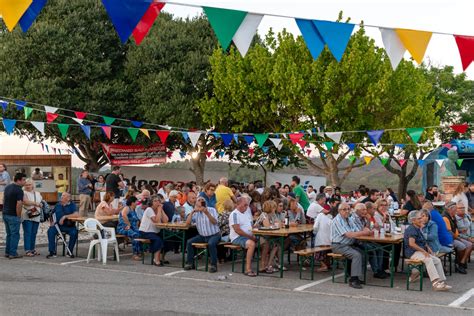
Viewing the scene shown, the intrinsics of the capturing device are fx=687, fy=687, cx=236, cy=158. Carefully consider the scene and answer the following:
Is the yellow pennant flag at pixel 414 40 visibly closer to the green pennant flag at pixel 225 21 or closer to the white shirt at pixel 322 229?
the green pennant flag at pixel 225 21

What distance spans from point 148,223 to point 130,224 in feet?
3.31

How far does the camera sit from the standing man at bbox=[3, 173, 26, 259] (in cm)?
1324

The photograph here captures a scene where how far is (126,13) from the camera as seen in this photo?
8203 mm

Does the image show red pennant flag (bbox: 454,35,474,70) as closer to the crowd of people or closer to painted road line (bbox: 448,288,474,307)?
the crowd of people

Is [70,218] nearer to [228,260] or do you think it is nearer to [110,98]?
[228,260]

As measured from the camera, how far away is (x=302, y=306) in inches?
358

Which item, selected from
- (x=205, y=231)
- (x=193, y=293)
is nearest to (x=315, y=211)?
(x=205, y=231)

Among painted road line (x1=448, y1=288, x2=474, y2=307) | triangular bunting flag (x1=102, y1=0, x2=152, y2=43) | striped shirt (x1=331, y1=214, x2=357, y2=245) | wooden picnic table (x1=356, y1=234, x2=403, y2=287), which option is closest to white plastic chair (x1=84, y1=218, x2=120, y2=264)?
striped shirt (x1=331, y1=214, x2=357, y2=245)

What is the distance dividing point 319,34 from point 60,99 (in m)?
23.7

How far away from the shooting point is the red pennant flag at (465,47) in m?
10.1

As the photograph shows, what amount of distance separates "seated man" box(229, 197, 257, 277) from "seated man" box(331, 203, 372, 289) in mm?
1522

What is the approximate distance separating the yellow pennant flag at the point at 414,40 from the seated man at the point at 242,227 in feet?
12.6

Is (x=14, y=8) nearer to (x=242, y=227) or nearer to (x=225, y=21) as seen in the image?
(x=225, y=21)

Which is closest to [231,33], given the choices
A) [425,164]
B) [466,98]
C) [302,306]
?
[302,306]
